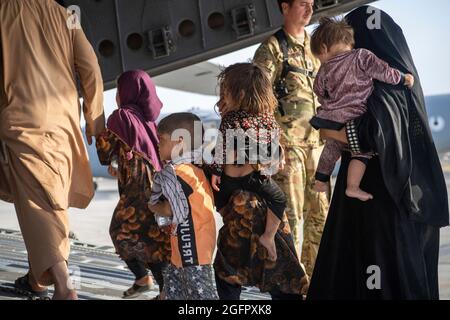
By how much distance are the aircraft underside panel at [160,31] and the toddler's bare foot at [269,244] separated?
3.46 m

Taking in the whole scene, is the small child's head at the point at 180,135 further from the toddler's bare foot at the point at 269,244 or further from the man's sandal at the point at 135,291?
the man's sandal at the point at 135,291

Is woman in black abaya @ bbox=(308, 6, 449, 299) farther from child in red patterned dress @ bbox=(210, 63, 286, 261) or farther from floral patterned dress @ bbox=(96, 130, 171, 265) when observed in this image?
floral patterned dress @ bbox=(96, 130, 171, 265)

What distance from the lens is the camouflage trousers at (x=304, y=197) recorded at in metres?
4.87

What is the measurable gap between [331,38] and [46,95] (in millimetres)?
1542

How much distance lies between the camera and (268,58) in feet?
16.3

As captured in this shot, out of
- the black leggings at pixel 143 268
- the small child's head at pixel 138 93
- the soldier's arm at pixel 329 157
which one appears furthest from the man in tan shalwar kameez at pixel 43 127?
the soldier's arm at pixel 329 157

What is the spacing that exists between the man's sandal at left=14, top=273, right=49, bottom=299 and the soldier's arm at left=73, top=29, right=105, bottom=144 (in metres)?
1.01

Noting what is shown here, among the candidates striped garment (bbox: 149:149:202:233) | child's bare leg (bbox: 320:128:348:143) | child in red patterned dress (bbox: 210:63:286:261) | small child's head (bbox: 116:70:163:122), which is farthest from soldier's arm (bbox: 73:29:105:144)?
child's bare leg (bbox: 320:128:348:143)

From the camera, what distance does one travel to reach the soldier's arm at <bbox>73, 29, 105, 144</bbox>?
15.0ft

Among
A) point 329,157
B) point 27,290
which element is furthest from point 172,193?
point 27,290

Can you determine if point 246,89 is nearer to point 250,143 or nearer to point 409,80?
point 250,143
